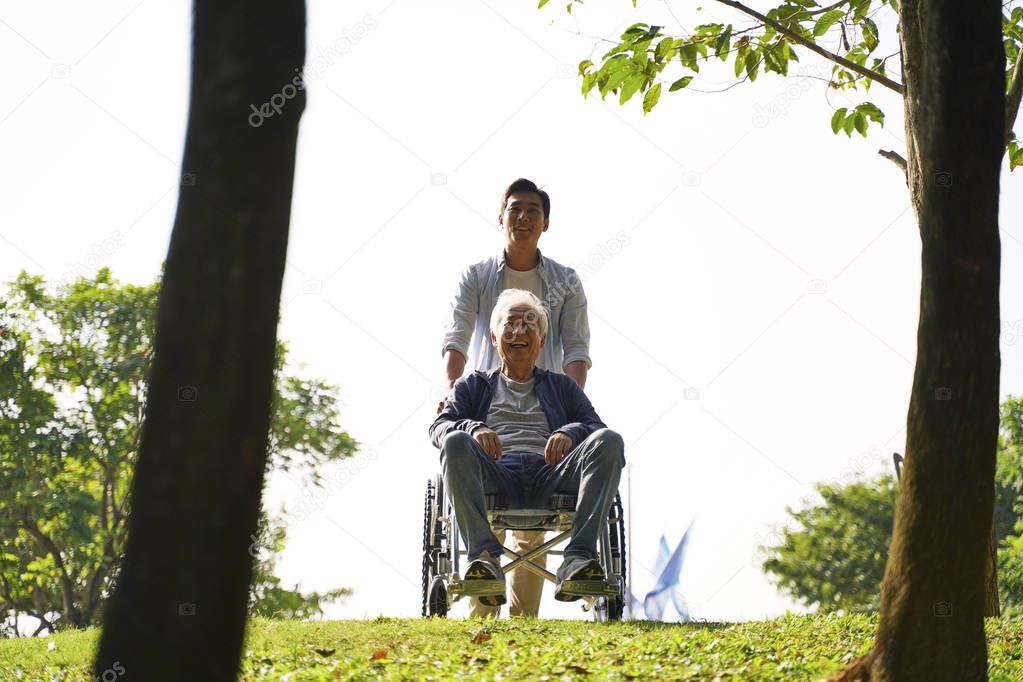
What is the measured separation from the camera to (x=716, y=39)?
5.74 metres

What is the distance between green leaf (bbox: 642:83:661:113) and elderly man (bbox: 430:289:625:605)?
1.13 m

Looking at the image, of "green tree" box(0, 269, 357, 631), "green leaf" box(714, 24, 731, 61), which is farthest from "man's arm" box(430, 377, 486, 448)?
"green tree" box(0, 269, 357, 631)

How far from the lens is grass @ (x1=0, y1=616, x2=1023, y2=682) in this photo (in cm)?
382

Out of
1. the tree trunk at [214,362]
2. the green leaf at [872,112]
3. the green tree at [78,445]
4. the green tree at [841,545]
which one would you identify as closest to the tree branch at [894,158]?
the green leaf at [872,112]

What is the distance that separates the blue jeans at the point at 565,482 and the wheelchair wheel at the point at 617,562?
498 mm

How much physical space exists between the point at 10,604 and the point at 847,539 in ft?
84.0

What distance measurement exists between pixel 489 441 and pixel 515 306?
2.34 ft

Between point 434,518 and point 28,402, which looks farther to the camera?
point 28,402

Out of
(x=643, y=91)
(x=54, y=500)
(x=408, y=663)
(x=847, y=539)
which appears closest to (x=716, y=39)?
(x=643, y=91)

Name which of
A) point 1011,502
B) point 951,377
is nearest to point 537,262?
point 951,377

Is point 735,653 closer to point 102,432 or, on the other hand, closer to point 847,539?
point 102,432

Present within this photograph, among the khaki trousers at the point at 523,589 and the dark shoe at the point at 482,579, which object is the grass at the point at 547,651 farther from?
the khaki trousers at the point at 523,589

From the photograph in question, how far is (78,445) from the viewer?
70.7ft

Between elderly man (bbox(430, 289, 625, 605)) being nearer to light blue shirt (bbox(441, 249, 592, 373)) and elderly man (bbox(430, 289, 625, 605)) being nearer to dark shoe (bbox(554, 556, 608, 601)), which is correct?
dark shoe (bbox(554, 556, 608, 601))
